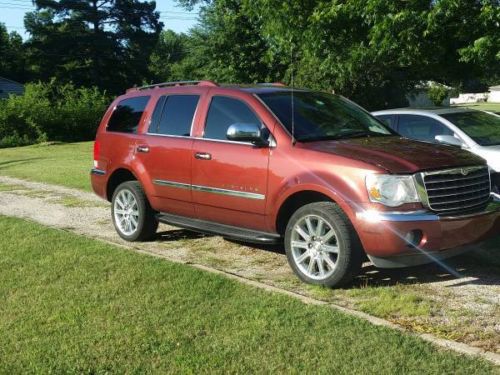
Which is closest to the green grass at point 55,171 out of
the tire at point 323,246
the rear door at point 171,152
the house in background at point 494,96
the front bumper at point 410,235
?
the rear door at point 171,152

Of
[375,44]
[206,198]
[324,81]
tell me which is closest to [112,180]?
[206,198]

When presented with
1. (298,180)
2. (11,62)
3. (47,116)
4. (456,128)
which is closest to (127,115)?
(298,180)

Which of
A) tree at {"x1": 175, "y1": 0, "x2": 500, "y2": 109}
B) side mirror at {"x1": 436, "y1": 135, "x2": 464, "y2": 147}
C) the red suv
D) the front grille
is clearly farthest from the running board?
tree at {"x1": 175, "y1": 0, "x2": 500, "y2": 109}

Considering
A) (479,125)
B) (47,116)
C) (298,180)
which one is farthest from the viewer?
(47,116)

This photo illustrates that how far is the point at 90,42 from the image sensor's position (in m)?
55.6

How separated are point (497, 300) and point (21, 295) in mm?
3872

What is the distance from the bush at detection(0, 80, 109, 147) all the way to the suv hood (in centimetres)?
2803

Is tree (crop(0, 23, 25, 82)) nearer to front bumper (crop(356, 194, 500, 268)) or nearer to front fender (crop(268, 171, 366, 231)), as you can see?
front fender (crop(268, 171, 366, 231))

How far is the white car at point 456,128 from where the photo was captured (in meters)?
8.28

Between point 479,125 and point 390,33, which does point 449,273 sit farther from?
point 390,33

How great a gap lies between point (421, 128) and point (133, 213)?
4297mm

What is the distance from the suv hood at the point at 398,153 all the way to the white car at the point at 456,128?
7.86 feet

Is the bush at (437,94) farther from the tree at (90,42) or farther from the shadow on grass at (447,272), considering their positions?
the shadow on grass at (447,272)

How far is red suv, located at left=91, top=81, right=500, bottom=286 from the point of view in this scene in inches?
203
